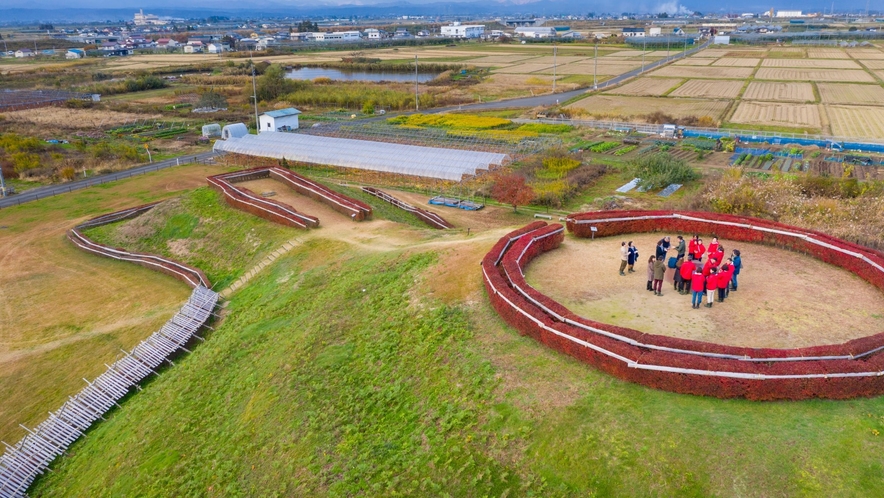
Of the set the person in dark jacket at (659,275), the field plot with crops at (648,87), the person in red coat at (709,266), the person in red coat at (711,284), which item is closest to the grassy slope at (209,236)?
the person in dark jacket at (659,275)

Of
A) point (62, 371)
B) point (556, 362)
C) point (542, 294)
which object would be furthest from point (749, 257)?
point (62, 371)

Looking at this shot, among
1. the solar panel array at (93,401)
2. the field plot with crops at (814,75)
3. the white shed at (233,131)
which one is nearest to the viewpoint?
the solar panel array at (93,401)

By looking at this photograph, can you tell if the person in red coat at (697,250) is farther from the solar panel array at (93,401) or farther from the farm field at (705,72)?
the farm field at (705,72)

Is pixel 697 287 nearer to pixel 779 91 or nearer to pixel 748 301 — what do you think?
pixel 748 301

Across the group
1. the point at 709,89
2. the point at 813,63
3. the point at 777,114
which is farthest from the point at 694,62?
the point at 777,114

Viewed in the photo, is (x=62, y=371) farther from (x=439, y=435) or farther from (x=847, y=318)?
(x=847, y=318)

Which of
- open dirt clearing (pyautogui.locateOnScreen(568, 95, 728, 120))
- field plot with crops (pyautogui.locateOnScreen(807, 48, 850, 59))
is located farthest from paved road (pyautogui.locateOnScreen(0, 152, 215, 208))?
field plot with crops (pyautogui.locateOnScreen(807, 48, 850, 59))
